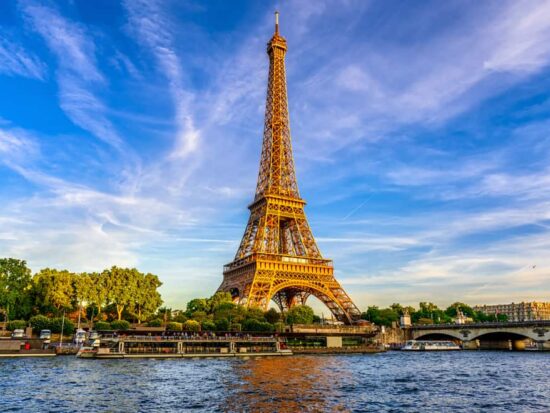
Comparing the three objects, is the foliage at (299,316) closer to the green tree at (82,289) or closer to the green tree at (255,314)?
the green tree at (255,314)

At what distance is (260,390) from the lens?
38094 mm

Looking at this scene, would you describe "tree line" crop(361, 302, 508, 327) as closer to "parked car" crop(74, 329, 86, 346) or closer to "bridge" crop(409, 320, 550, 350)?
"bridge" crop(409, 320, 550, 350)

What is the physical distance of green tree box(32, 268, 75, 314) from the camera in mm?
92062

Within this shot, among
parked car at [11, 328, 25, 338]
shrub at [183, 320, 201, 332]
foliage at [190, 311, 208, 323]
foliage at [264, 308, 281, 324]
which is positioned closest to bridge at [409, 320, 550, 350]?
foliage at [264, 308, 281, 324]

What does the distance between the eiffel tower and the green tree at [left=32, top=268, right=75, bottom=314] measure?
32611mm

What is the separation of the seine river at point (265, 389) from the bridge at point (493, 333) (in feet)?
139

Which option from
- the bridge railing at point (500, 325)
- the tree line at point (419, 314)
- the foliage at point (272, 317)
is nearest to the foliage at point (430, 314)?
the tree line at point (419, 314)

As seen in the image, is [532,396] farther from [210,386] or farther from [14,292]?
[14,292]

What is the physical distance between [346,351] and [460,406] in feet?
189

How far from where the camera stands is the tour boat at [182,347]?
70.9m

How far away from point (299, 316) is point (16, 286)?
55.0 metres

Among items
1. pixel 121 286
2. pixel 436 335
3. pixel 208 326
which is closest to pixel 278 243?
pixel 208 326

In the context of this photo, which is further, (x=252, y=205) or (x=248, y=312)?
(x=252, y=205)

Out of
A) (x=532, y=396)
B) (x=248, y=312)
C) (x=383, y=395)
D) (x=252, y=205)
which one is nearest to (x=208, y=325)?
(x=248, y=312)
